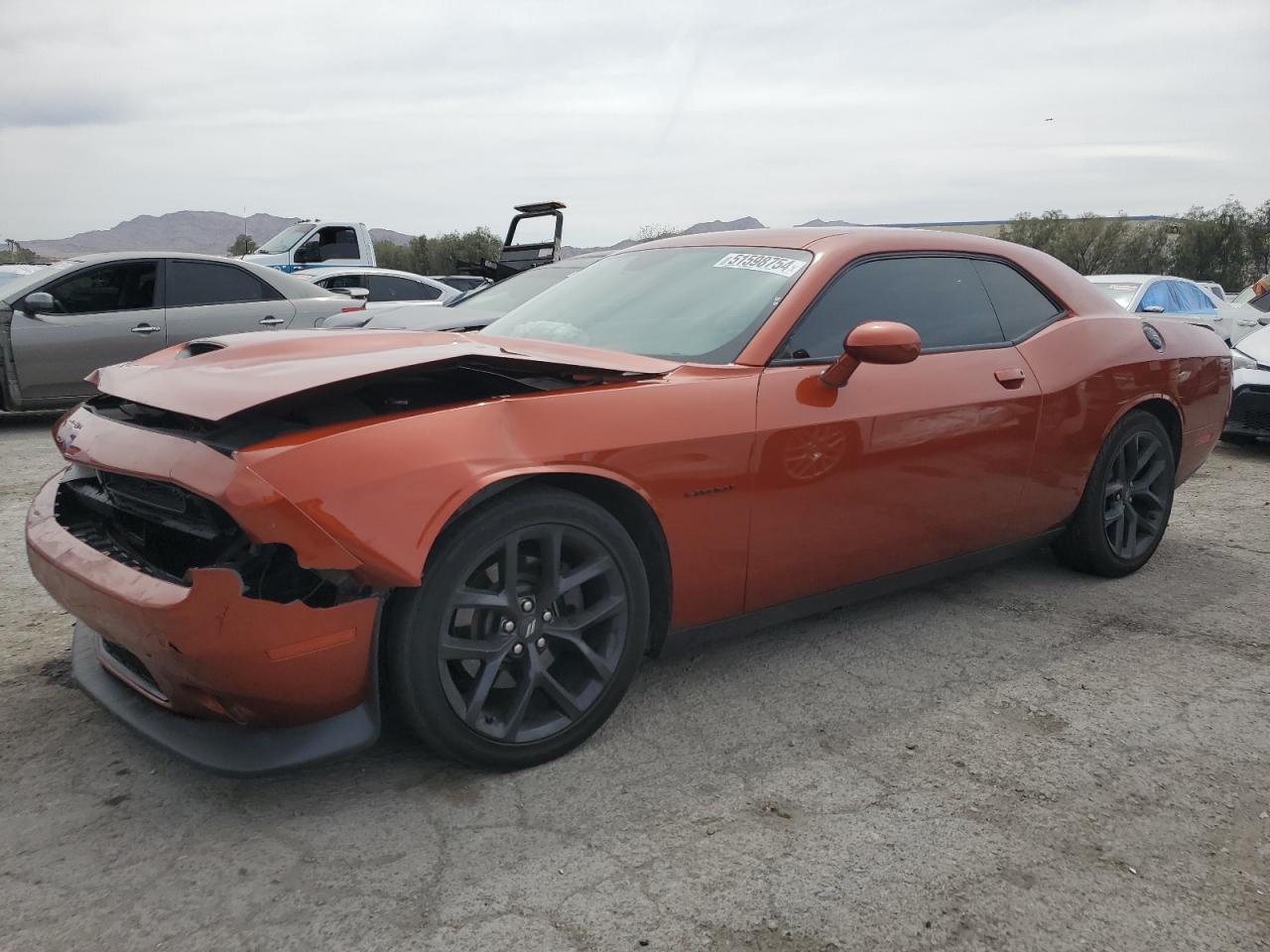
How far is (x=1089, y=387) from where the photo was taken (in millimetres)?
3852

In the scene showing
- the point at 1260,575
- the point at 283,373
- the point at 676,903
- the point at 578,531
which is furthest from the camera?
the point at 1260,575

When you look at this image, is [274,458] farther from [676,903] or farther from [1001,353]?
[1001,353]

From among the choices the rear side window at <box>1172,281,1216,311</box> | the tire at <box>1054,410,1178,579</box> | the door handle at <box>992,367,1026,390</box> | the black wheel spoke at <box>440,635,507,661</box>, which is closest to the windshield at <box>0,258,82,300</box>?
the black wheel spoke at <box>440,635,507,661</box>

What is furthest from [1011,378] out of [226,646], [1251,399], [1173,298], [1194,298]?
[1194,298]

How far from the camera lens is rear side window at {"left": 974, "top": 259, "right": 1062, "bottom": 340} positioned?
377 cm

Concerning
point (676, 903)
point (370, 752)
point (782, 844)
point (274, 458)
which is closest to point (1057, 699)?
point (782, 844)

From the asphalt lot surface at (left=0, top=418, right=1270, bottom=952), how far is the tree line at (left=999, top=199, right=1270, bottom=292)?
46721 mm

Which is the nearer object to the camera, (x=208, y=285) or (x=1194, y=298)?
(x=208, y=285)

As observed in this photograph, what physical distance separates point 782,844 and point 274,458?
1.41 meters

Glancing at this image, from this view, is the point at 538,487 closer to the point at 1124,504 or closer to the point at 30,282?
the point at 1124,504

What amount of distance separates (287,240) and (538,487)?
1425 cm

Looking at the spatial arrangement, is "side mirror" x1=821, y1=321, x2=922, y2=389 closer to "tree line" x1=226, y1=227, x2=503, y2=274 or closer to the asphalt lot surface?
the asphalt lot surface

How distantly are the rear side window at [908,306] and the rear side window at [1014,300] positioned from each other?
5 centimetres

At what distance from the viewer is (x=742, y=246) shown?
3480 mm
